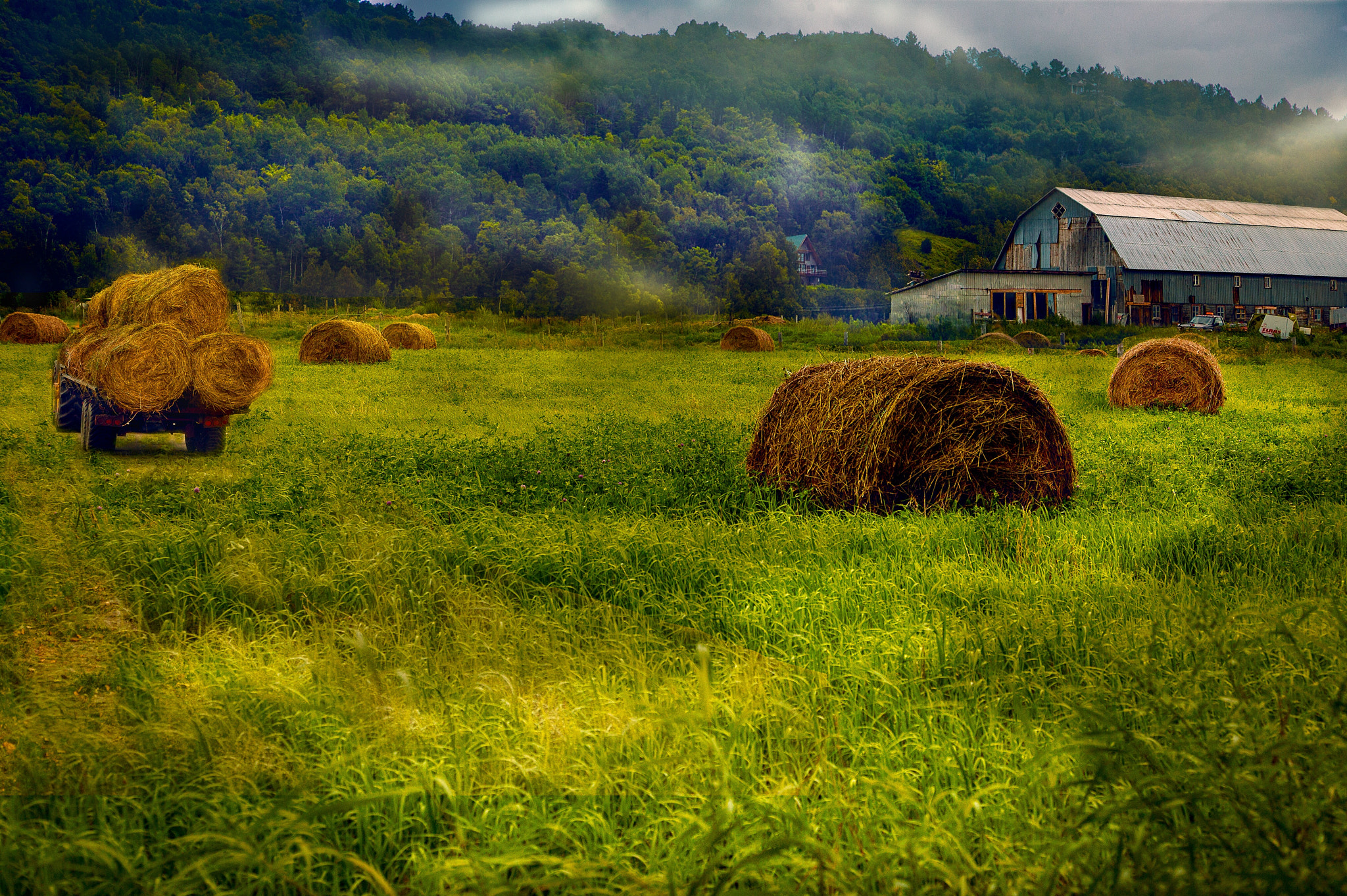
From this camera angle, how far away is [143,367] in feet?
37.8

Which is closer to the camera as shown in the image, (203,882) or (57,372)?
(203,882)

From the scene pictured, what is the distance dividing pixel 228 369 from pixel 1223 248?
178 ft

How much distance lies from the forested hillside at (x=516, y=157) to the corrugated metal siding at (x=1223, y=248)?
21293 millimetres

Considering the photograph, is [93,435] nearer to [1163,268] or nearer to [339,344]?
[339,344]

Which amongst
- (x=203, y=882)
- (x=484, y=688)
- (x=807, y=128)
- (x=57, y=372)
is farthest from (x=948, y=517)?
(x=807, y=128)

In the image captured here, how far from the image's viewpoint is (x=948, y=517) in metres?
7.50

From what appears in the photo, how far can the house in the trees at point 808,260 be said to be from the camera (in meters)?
86.8

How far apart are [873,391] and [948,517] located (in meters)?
1.46

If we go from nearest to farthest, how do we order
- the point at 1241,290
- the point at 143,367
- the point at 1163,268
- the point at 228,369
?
the point at 143,367
the point at 228,369
the point at 1163,268
the point at 1241,290

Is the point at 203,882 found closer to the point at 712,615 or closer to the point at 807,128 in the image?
the point at 712,615

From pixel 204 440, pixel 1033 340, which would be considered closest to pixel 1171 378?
pixel 204 440

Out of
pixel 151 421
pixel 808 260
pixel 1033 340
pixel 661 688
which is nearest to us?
pixel 661 688

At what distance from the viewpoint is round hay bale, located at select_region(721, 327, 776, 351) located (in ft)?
114

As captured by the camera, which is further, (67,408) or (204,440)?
(67,408)
